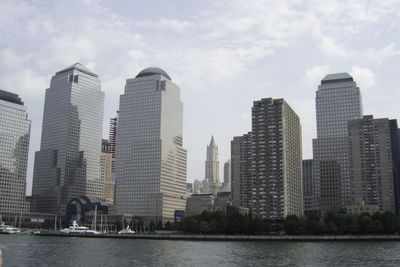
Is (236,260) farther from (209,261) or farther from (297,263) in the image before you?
(297,263)

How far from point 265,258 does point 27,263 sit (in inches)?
1989

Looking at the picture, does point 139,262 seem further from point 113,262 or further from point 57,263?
point 57,263

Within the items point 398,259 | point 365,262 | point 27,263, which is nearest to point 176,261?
point 27,263

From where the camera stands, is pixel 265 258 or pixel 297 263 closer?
pixel 297 263

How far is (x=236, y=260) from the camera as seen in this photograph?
110000mm

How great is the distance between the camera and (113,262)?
104 metres

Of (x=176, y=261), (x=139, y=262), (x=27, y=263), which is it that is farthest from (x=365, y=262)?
(x=27, y=263)

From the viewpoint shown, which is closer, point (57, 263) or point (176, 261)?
point (57, 263)

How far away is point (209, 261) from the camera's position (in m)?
109

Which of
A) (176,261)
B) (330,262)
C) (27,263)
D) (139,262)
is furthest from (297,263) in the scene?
(27,263)

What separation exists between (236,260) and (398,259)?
3525 cm

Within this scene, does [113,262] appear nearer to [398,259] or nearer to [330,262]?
[330,262]

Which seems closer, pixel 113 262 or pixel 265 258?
pixel 113 262

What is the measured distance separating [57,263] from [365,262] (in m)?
61.9
